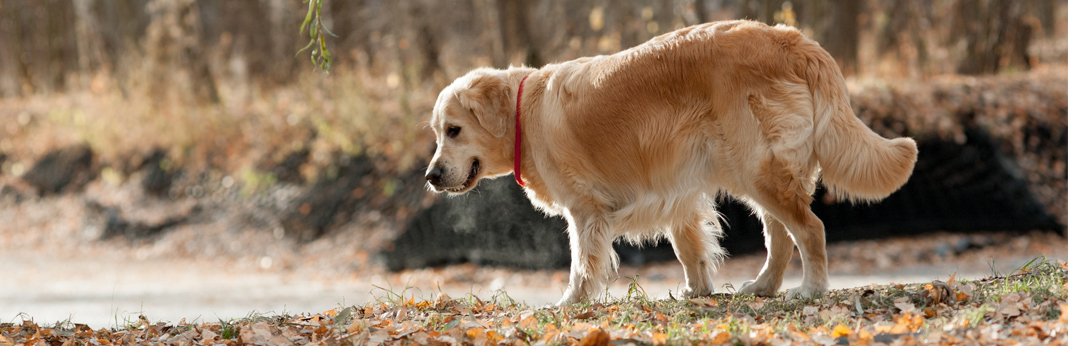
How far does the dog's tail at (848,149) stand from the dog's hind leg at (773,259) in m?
0.51

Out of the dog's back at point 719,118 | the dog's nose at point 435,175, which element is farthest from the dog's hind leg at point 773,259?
the dog's nose at point 435,175

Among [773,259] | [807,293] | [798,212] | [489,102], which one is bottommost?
[807,293]

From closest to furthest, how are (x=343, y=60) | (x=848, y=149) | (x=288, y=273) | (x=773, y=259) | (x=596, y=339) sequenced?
(x=596, y=339) < (x=848, y=149) < (x=773, y=259) < (x=288, y=273) < (x=343, y=60)

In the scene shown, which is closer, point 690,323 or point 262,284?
point 690,323

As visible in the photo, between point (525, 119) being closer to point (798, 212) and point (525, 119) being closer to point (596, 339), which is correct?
point (798, 212)

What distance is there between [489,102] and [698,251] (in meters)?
1.54

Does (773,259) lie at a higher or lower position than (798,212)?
lower

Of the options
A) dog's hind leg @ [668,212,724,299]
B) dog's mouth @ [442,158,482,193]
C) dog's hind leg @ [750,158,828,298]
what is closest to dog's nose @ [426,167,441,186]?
dog's mouth @ [442,158,482,193]

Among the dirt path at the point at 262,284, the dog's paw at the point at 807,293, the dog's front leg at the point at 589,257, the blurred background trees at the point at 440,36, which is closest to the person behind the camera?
the dog's paw at the point at 807,293

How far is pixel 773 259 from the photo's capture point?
4664mm

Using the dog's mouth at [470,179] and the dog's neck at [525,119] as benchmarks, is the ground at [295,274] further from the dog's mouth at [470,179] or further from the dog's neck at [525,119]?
the dog's neck at [525,119]

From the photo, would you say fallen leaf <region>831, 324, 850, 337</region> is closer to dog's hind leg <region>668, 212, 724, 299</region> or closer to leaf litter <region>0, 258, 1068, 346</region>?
→ leaf litter <region>0, 258, 1068, 346</region>

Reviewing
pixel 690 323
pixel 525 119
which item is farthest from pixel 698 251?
pixel 525 119

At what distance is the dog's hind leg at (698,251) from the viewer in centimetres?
493
